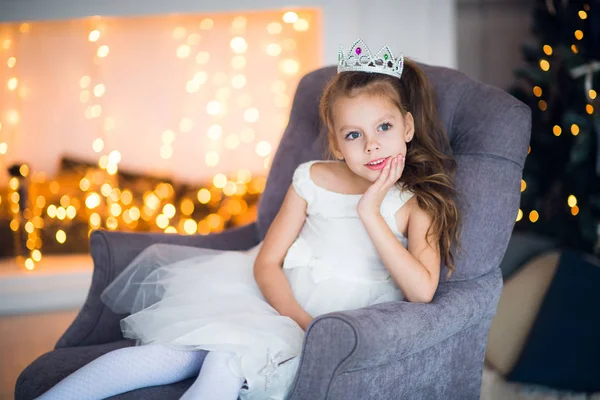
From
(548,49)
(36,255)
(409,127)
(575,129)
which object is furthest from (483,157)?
(36,255)

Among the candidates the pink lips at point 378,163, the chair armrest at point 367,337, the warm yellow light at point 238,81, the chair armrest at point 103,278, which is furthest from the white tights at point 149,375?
the warm yellow light at point 238,81

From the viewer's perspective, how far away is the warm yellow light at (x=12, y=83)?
3.58 meters

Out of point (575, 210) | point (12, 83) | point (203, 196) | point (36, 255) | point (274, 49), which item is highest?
point (274, 49)

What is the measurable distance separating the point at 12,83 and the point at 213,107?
1.05 meters

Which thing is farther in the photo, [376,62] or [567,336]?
[567,336]

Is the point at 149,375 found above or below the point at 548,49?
below

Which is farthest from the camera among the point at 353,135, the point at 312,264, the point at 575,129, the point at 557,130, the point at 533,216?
the point at 533,216

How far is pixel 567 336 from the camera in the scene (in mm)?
2426

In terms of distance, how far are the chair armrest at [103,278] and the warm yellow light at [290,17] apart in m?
1.91

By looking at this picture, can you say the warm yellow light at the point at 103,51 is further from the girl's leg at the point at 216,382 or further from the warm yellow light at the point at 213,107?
the girl's leg at the point at 216,382

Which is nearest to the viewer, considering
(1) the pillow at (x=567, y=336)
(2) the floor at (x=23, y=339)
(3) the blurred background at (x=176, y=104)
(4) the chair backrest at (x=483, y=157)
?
(4) the chair backrest at (x=483, y=157)

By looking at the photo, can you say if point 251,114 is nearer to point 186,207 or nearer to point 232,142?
point 232,142

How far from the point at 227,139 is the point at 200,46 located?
0.52 meters

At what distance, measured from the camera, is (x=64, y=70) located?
143 inches
